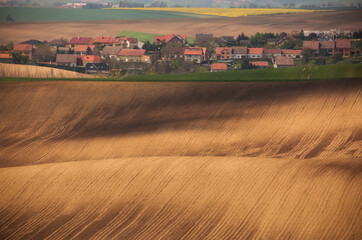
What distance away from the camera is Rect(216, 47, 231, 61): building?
201ft

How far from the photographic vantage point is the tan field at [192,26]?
72412 mm

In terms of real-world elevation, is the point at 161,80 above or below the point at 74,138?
above

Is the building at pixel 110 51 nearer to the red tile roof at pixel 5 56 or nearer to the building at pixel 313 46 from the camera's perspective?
the red tile roof at pixel 5 56

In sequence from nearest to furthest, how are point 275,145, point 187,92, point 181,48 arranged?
1. point 275,145
2. point 187,92
3. point 181,48

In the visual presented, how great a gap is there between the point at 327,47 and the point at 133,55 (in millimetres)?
21819

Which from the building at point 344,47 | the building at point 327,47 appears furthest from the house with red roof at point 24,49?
the building at point 344,47

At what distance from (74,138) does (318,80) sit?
57.5 ft

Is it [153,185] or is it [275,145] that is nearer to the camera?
[153,185]

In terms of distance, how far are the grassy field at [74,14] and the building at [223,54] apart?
30.6 meters

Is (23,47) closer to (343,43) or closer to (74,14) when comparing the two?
(74,14)

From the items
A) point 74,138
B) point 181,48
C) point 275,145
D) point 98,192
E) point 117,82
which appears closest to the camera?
point 98,192

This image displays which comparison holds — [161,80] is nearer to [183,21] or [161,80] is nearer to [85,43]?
[85,43]

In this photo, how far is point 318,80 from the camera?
125 ft

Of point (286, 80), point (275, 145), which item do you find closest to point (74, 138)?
point (275, 145)
